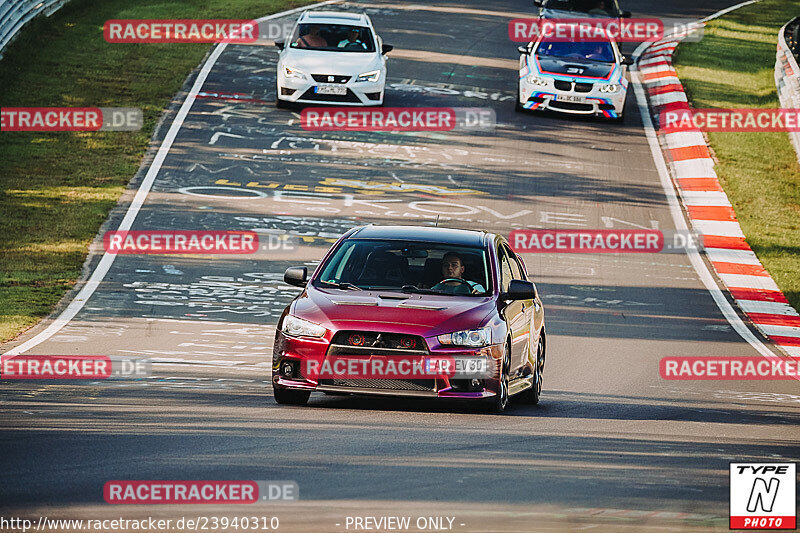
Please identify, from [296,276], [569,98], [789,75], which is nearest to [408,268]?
[296,276]

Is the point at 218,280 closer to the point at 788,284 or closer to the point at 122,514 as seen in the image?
the point at 788,284

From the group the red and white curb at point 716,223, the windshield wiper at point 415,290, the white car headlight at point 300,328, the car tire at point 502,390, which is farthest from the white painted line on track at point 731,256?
the white car headlight at point 300,328

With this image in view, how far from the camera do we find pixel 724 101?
105 ft

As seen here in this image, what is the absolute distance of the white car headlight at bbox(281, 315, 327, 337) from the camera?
1091 centimetres

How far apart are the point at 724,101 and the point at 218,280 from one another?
1689 cm

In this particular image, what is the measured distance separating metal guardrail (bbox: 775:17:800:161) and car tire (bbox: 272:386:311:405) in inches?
776

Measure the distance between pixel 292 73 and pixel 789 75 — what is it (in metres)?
11.0

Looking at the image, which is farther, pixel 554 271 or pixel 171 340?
pixel 554 271

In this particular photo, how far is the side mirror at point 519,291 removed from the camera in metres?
11.5

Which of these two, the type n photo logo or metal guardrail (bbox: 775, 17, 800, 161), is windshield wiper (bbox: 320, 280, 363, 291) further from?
metal guardrail (bbox: 775, 17, 800, 161)

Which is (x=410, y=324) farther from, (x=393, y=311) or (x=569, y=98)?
(x=569, y=98)

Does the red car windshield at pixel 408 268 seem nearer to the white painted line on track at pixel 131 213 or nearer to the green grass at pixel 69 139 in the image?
the white painted line on track at pixel 131 213

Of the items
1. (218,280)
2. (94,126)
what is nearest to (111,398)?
(218,280)

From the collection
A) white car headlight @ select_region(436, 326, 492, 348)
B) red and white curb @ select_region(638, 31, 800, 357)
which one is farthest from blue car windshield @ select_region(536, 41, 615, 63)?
white car headlight @ select_region(436, 326, 492, 348)
